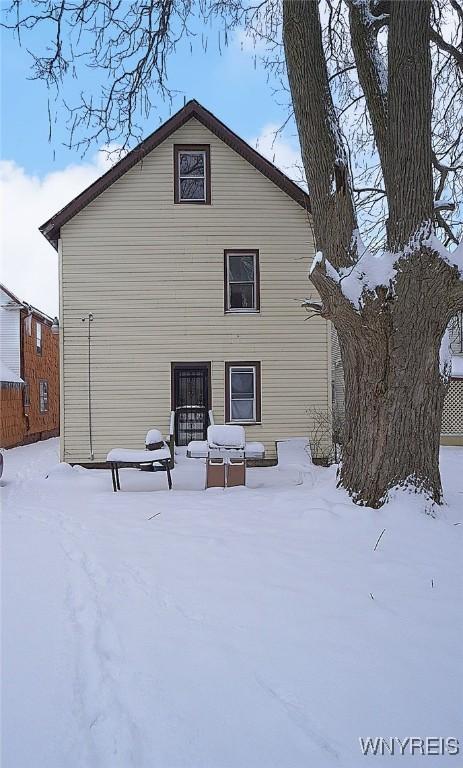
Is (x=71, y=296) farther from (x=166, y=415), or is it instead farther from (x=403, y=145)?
(x=403, y=145)

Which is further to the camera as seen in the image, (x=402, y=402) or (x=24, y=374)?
(x=24, y=374)

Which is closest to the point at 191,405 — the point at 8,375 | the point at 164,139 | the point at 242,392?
the point at 242,392

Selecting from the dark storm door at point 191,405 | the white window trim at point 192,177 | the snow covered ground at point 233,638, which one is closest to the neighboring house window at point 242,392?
the dark storm door at point 191,405

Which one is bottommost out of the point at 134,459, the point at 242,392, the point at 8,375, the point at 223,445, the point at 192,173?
the point at 134,459

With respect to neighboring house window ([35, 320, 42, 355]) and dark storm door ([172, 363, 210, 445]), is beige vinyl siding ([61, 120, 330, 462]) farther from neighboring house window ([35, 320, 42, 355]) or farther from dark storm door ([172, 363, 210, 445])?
neighboring house window ([35, 320, 42, 355])

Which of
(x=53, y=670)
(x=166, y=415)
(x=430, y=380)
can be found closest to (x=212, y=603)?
(x=53, y=670)

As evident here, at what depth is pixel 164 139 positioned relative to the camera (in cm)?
1431

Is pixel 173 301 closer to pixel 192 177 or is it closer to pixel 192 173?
pixel 192 177

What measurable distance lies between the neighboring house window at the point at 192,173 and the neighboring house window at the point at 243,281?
1.51 meters

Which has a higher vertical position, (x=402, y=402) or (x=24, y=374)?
(x=24, y=374)

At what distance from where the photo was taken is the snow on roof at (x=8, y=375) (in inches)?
828

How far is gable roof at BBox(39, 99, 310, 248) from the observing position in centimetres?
1394

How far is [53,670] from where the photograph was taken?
3.21 meters

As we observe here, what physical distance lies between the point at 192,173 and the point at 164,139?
3.23 ft
